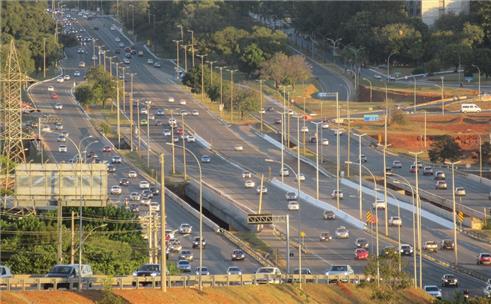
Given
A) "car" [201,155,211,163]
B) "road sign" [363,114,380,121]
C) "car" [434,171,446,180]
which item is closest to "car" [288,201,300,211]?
"car" [434,171,446,180]

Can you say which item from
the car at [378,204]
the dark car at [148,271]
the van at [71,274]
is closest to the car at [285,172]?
the car at [378,204]

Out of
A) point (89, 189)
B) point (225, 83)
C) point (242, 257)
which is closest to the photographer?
point (89, 189)

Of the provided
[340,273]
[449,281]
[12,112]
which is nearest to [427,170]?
[12,112]

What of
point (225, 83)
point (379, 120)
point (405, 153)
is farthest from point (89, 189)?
point (225, 83)

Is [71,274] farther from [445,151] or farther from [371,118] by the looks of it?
[371,118]

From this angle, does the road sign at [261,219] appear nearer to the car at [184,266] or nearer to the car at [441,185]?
the car at [184,266]

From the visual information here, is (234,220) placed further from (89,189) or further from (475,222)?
(89,189)
